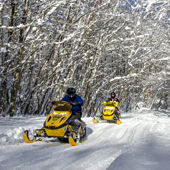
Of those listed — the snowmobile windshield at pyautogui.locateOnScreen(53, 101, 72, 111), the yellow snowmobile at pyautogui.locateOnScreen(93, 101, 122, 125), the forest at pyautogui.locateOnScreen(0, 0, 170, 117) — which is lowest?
the yellow snowmobile at pyautogui.locateOnScreen(93, 101, 122, 125)

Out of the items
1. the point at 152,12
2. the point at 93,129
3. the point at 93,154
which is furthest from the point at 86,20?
the point at 93,154

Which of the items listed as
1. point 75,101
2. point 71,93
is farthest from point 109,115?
point 71,93

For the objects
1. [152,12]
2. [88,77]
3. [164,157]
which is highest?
[152,12]

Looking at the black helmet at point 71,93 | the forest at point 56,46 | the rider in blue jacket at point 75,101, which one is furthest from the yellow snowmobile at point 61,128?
the forest at point 56,46

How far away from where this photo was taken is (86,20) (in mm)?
11469

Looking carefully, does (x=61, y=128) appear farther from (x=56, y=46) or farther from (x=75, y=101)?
(x=56, y=46)

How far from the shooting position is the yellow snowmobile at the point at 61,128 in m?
4.89

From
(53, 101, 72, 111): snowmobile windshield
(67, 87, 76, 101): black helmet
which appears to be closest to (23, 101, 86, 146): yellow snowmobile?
(53, 101, 72, 111): snowmobile windshield

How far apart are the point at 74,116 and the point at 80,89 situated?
242 inches

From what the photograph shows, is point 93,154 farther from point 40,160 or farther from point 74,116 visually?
point 74,116

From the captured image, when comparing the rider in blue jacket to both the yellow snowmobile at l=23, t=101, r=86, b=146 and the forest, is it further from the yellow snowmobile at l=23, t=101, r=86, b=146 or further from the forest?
the forest

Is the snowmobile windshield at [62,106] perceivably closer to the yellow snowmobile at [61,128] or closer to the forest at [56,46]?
the yellow snowmobile at [61,128]

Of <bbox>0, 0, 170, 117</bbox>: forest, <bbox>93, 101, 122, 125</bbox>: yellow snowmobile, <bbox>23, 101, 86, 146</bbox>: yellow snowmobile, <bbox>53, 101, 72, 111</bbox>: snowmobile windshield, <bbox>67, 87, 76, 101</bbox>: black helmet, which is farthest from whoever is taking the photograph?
<bbox>93, 101, 122, 125</bbox>: yellow snowmobile

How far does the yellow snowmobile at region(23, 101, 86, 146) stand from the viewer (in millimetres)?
4895
